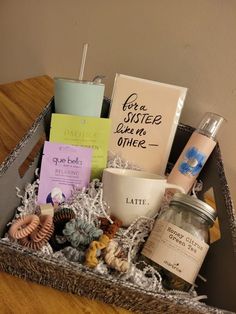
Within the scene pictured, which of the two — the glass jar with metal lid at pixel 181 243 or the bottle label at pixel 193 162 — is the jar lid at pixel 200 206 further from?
the bottle label at pixel 193 162

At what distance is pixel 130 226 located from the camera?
0.53 m

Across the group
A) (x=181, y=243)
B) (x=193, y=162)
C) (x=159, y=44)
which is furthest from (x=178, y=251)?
(x=159, y=44)

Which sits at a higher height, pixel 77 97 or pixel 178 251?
pixel 77 97

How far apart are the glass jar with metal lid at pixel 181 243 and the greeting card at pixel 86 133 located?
176 mm

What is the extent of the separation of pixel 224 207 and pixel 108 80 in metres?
0.44

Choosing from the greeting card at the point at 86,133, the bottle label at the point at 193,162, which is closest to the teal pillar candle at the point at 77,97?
the greeting card at the point at 86,133

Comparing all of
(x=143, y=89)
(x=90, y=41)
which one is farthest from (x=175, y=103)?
(x=90, y=41)

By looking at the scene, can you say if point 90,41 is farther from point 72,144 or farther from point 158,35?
point 72,144

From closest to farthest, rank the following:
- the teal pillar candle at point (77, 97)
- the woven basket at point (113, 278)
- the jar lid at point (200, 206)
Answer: the woven basket at point (113, 278)
the jar lid at point (200, 206)
the teal pillar candle at point (77, 97)

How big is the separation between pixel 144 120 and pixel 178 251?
0.96ft

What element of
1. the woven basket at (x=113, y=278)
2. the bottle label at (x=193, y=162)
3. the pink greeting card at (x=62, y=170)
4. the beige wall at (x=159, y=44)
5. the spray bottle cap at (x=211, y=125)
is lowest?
the woven basket at (x=113, y=278)

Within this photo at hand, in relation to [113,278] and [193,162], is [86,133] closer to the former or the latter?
[193,162]

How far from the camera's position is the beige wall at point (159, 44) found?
27.3 inches

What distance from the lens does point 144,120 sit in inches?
26.3
